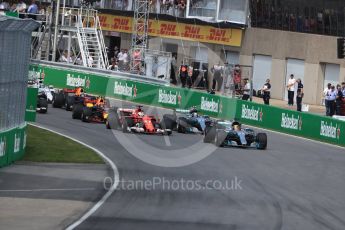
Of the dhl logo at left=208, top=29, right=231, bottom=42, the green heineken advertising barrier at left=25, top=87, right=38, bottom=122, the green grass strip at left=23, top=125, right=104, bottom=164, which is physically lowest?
the green grass strip at left=23, top=125, right=104, bottom=164

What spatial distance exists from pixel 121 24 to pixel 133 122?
90.8ft

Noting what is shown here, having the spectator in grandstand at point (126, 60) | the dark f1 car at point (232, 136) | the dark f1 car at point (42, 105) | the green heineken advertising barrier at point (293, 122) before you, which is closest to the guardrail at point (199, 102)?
the green heineken advertising barrier at point (293, 122)

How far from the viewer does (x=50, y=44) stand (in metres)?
47.4

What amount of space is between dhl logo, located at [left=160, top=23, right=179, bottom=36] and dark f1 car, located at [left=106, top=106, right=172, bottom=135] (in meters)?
23.1

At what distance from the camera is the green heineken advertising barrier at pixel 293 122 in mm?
31634

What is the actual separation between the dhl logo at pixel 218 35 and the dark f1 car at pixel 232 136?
22387 mm

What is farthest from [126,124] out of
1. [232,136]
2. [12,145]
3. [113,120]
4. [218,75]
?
[218,75]

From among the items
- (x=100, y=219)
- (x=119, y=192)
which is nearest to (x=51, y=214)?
(x=100, y=219)

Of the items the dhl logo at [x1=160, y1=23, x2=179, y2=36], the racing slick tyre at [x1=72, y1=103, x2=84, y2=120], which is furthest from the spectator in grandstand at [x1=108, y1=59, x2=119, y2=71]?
the racing slick tyre at [x1=72, y1=103, x2=84, y2=120]

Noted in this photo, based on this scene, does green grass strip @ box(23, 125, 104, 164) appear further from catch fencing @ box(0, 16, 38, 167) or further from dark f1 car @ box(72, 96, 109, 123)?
dark f1 car @ box(72, 96, 109, 123)

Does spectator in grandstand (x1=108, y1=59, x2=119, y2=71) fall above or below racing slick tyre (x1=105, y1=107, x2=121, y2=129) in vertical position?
above

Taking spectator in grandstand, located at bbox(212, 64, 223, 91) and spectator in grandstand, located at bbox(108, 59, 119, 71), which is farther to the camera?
spectator in grandstand, located at bbox(212, 64, 223, 91)

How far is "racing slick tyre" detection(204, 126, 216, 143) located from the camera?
90.1ft

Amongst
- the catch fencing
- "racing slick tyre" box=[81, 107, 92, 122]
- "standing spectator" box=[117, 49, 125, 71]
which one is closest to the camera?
the catch fencing
